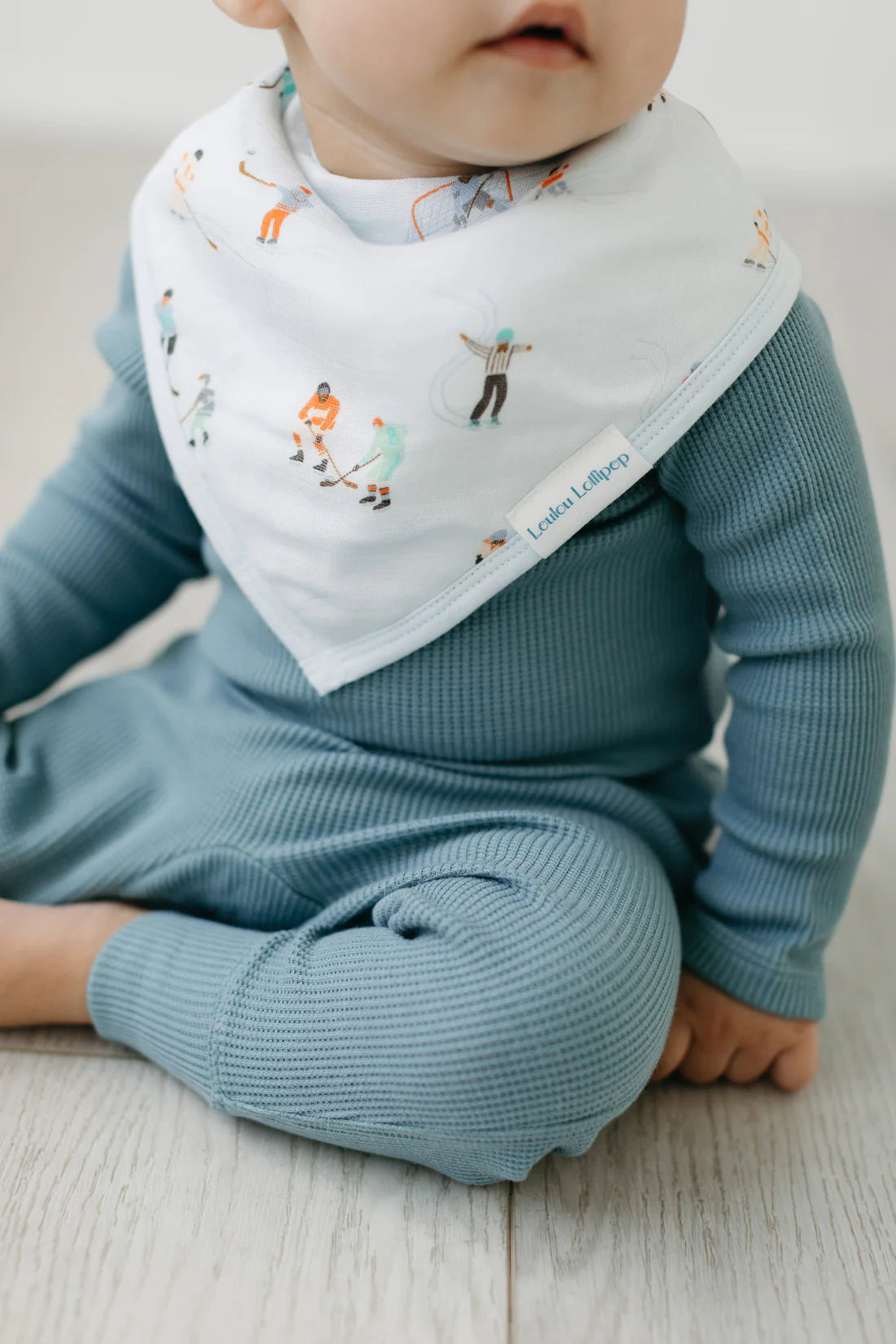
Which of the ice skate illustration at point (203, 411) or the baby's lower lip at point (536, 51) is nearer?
the baby's lower lip at point (536, 51)

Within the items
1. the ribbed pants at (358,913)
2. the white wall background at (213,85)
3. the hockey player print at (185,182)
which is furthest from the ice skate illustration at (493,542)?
the white wall background at (213,85)

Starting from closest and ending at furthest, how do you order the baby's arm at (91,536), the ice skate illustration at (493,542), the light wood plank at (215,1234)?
the light wood plank at (215,1234) < the ice skate illustration at (493,542) < the baby's arm at (91,536)

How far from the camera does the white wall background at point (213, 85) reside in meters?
1.86

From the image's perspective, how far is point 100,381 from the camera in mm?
1374

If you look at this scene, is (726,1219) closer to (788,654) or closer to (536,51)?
(788,654)

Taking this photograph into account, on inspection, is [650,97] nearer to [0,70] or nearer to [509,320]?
[509,320]

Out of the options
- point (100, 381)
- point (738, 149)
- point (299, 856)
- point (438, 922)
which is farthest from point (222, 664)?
point (738, 149)

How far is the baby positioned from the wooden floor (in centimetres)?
2

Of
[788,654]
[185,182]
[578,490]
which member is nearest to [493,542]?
[578,490]

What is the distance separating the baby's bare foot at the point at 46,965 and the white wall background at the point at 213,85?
150 cm

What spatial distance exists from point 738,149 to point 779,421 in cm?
152

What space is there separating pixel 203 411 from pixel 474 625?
0.63ft

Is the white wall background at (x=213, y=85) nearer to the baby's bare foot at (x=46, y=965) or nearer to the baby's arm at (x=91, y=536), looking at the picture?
the baby's arm at (x=91, y=536)

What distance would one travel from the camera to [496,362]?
588 mm
